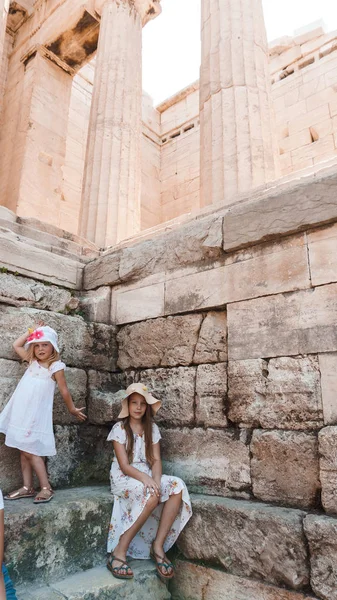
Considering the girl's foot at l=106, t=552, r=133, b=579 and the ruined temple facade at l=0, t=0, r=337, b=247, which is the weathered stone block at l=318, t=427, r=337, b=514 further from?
the ruined temple facade at l=0, t=0, r=337, b=247

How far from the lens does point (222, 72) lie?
688 cm

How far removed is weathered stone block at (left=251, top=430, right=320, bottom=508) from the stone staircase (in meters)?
0.97

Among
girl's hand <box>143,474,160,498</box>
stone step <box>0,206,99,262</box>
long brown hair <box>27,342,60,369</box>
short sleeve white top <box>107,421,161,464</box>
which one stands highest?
stone step <box>0,206,99,262</box>

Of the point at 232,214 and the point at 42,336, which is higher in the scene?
the point at 232,214

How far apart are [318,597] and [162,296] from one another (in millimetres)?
2608

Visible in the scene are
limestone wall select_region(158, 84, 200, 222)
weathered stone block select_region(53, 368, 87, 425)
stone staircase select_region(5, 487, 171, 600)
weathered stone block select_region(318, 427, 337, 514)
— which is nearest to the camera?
stone staircase select_region(5, 487, 171, 600)

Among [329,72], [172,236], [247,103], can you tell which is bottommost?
[172,236]

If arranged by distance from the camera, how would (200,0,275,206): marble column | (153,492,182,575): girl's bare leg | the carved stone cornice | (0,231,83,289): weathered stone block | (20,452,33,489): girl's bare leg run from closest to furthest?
(153,492,182,575): girl's bare leg < (20,452,33,489): girl's bare leg < (0,231,83,289): weathered stone block < (200,0,275,206): marble column < the carved stone cornice

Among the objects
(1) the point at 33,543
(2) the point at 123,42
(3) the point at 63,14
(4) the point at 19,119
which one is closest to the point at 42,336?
(1) the point at 33,543

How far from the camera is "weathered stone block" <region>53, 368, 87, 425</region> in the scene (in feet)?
12.6

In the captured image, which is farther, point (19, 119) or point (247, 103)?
point (19, 119)

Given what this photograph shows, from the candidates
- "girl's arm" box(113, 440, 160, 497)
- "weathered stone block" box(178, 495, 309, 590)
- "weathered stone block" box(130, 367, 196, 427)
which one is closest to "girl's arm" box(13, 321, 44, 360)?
"girl's arm" box(113, 440, 160, 497)

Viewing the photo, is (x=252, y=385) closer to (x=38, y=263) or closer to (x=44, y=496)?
(x=44, y=496)

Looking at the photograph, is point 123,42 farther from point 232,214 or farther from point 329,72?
point 232,214
